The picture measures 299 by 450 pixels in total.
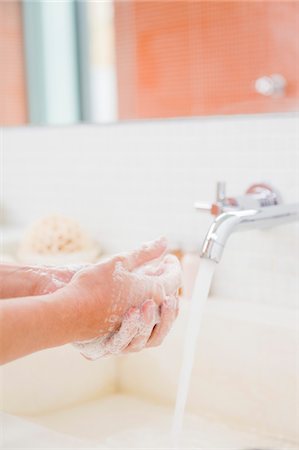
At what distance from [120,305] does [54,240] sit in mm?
661

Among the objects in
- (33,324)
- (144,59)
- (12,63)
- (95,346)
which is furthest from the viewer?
(12,63)

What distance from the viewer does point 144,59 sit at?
165cm

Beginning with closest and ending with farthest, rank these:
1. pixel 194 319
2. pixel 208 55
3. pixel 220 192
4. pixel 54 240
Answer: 1. pixel 194 319
2. pixel 220 192
3. pixel 54 240
4. pixel 208 55

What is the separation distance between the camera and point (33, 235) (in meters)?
1.39

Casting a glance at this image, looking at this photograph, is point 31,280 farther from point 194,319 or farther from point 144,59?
point 144,59

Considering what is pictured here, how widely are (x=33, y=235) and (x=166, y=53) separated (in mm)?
556

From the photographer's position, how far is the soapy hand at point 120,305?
71cm

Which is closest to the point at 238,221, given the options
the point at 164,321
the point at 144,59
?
the point at 164,321

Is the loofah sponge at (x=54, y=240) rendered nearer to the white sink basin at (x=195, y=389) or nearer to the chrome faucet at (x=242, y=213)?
the white sink basin at (x=195, y=389)

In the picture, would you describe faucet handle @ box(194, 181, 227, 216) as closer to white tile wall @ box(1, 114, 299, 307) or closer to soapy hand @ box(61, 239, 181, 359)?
white tile wall @ box(1, 114, 299, 307)

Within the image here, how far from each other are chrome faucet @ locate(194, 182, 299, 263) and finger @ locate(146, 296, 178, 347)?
0.18 meters

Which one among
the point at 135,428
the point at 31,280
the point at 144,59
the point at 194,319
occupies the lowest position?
the point at 135,428

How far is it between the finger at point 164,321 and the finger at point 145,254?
58 millimetres

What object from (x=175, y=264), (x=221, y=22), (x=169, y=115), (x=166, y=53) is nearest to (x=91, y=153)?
(x=169, y=115)
